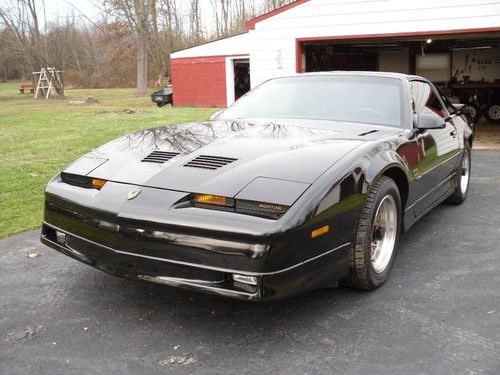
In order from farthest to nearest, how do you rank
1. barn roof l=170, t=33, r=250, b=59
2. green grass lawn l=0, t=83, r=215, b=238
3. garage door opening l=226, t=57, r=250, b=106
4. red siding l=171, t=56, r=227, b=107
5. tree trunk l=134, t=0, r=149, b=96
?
tree trunk l=134, t=0, r=149, b=96 < red siding l=171, t=56, r=227, b=107 < garage door opening l=226, t=57, r=250, b=106 < barn roof l=170, t=33, r=250, b=59 < green grass lawn l=0, t=83, r=215, b=238

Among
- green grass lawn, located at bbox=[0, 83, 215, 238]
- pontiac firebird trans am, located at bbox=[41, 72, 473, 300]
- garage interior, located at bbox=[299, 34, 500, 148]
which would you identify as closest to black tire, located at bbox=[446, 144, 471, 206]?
pontiac firebird trans am, located at bbox=[41, 72, 473, 300]

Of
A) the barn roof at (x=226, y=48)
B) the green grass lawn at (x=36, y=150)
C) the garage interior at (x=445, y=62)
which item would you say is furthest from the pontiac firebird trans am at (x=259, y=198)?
the barn roof at (x=226, y=48)

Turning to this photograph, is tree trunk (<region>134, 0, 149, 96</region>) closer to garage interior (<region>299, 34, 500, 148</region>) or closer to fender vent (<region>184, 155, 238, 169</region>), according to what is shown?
garage interior (<region>299, 34, 500, 148</region>)

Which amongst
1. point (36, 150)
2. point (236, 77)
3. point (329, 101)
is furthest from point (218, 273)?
point (236, 77)

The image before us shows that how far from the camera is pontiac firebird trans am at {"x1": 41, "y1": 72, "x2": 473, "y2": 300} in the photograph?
8.47 ft

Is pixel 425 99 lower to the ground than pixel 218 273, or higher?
higher

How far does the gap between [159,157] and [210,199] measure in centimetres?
69

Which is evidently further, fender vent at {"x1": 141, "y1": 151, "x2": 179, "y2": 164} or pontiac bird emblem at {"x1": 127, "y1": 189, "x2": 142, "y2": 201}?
fender vent at {"x1": 141, "y1": 151, "x2": 179, "y2": 164}

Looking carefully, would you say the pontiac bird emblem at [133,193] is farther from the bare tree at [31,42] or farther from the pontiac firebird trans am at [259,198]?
the bare tree at [31,42]

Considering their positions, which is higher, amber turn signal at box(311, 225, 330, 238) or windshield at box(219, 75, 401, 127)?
windshield at box(219, 75, 401, 127)

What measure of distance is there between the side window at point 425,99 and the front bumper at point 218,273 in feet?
6.45

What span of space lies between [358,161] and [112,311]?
68.8 inches

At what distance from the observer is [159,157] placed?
3.23 metres

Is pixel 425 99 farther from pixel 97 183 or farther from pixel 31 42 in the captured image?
pixel 31 42
